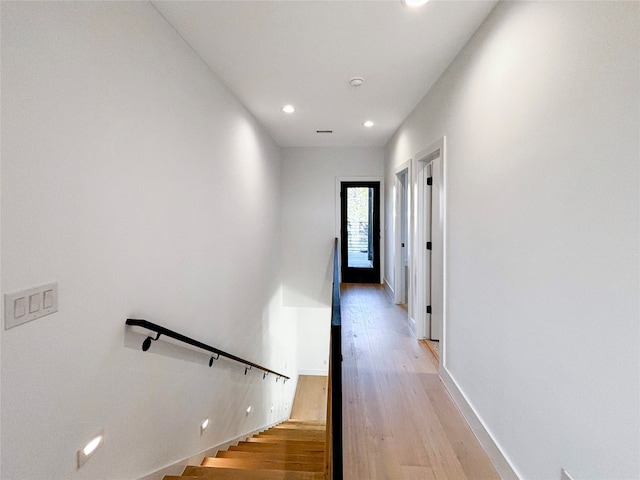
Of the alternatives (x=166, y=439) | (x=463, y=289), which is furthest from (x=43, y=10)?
(x=463, y=289)

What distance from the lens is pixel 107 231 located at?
1.51m

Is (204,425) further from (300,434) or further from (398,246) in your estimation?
(398,246)

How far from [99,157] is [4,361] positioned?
0.87 meters

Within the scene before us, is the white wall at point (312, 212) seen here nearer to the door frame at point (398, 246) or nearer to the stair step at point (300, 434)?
the door frame at point (398, 246)

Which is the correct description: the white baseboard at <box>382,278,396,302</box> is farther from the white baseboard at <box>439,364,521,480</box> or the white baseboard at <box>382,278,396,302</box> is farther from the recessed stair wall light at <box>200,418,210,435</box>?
the recessed stair wall light at <box>200,418,210,435</box>

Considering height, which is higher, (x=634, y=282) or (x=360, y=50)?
(x=360, y=50)

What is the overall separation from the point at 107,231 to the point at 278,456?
8.35ft

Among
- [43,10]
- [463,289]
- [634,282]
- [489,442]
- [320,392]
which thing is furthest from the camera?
[320,392]

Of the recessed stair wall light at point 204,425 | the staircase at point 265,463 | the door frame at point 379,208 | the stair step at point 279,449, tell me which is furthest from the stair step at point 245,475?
the door frame at point 379,208

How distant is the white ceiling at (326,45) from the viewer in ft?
6.06

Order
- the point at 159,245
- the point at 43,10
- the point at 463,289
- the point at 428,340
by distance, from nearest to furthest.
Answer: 1. the point at 43,10
2. the point at 159,245
3. the point at 463,289
4. the point at 428,340

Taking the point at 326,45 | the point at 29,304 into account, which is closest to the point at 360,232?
the point at 326,45

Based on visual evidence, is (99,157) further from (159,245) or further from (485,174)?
(485,174)

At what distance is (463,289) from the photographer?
7.38ft
